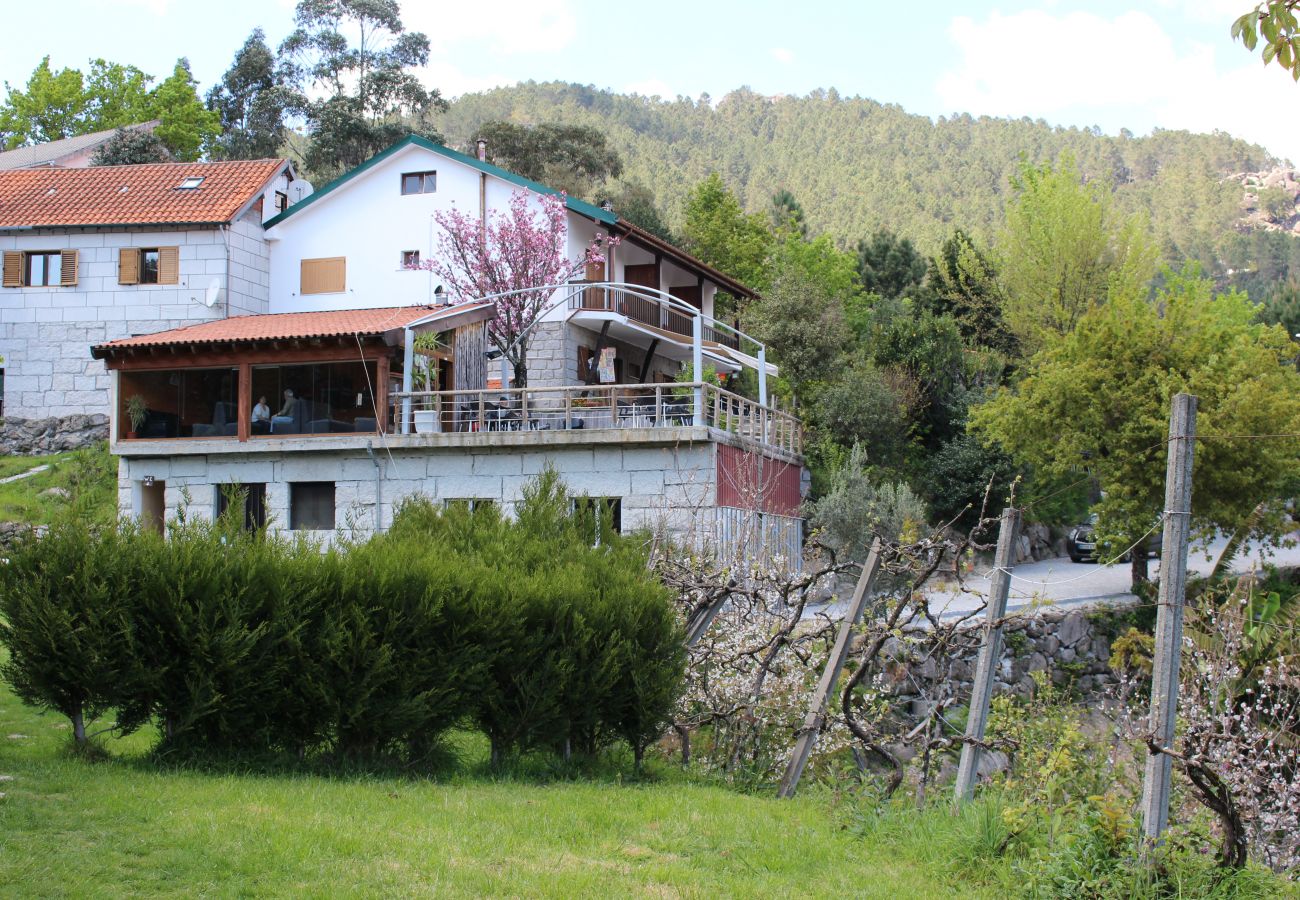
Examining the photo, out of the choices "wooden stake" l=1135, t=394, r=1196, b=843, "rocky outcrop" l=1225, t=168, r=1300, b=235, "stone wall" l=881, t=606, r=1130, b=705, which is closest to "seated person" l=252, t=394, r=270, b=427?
"stone wall" l=881, t=606, r=1130, b=705

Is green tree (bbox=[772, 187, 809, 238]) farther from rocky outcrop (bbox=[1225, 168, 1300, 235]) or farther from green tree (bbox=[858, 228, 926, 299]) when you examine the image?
rocky outcrop (bbox=[1225, 168, 1300, 235])

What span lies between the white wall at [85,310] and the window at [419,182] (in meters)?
4.39

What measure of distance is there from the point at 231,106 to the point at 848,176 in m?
86.4

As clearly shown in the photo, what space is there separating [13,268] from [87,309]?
7.80 feet

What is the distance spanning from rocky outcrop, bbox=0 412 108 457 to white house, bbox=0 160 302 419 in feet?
1.01

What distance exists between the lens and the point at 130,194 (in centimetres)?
3462

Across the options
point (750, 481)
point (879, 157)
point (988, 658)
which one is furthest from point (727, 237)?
point (879, 157)

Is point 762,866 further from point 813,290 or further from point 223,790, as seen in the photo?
point 813,290

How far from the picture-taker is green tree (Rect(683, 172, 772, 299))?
48.8 m

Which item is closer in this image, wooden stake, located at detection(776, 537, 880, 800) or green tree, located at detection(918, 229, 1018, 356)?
wooden stake, located at detection(776, 537, 880, 800)

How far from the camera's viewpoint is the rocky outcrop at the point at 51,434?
33.0 m

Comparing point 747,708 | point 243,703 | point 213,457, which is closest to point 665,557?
point 747,708

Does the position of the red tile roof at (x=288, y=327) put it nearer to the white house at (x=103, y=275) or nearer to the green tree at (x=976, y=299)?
the white house at (x=103, y=275)

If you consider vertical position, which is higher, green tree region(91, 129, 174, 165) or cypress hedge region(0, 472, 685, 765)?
green tree region(91, 129, 174, 165)
